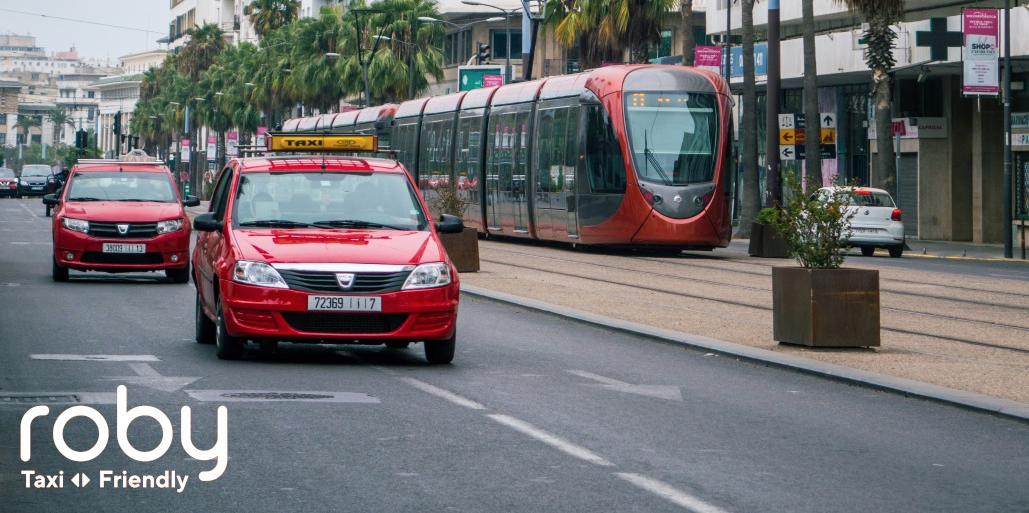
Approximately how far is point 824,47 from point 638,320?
31.1 metres

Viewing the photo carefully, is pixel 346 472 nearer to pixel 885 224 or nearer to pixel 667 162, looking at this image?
pixel 667 162

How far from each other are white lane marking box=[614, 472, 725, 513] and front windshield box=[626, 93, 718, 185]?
24.5 m

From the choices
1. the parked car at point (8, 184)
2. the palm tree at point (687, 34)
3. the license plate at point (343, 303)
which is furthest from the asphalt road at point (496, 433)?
the parked car at point (8, 184)

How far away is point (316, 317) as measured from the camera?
517 inches

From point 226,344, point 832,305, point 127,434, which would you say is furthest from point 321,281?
point 832,305

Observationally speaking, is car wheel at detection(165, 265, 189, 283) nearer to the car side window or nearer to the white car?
the car side window

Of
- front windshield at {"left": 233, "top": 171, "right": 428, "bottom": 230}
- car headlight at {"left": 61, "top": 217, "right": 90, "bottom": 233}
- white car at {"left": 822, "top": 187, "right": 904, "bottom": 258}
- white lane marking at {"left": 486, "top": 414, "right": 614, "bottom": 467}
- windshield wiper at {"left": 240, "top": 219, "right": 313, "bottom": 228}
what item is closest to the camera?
white lane marking at {"left": 486, "top": 414, "right": 614, "bottom": 467}

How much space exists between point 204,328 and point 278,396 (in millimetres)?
3782

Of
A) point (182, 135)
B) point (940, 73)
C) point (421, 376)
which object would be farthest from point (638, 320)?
point (182, 135)

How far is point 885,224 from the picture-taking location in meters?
37.7

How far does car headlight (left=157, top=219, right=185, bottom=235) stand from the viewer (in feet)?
75.5

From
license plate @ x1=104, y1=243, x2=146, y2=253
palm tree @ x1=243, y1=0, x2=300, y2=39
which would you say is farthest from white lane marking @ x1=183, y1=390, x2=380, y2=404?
Answer: palm tree @ x1=243, y1=0, x2=300, y2=39

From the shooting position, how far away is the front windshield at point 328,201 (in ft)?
46.8

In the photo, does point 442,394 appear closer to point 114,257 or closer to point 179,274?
point 114,257
